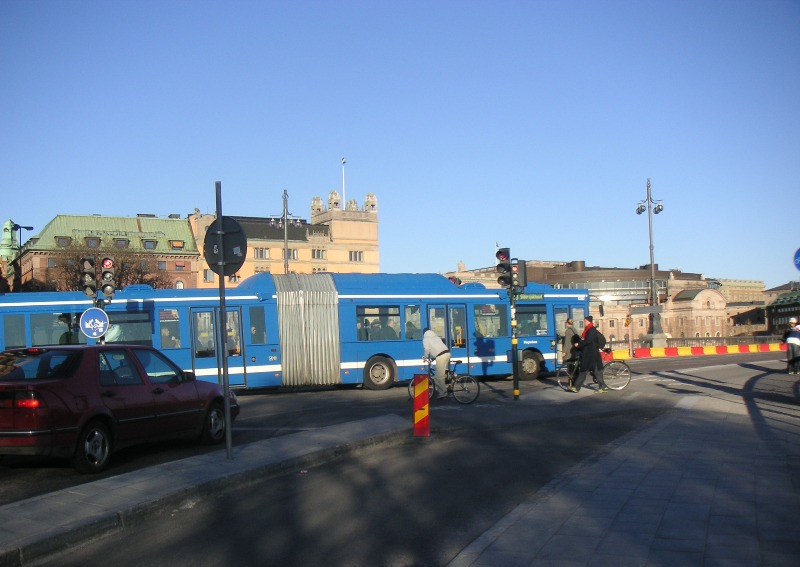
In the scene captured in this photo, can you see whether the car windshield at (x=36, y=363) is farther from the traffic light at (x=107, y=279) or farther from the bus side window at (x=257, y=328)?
the bus side window at (x=257, y=328)

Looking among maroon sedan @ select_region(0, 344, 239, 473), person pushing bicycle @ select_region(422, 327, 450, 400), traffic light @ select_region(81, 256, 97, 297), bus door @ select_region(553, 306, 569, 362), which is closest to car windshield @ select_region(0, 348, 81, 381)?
maroon sedan @ select_region(0, 344, 239, 473)

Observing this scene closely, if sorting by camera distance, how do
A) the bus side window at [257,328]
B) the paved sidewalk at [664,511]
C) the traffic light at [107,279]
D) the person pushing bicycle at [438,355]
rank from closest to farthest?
the paved sidewalk at [664,511]
the person pushing bicycle at [438,355]
the traffic light at [107,279]
the bus side window at [257,328]

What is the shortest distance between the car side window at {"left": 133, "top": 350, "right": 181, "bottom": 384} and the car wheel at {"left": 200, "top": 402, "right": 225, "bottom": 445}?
2.81 ft

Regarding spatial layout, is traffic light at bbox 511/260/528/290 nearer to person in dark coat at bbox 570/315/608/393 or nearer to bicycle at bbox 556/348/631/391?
person in dark coat at bbox 570/315/608/393

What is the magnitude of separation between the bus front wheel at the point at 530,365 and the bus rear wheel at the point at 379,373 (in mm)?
4359

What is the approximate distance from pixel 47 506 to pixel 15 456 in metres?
2.03

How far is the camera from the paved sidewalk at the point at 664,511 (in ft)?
20.9

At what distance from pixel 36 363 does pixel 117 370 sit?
106cm

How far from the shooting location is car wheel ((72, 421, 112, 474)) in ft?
32.2

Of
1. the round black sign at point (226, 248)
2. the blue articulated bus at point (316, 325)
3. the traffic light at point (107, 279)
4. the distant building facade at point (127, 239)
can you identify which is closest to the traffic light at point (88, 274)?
the traffic light at point (107, 279)

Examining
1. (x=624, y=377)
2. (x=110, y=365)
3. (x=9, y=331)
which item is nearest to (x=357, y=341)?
(x=624, y=377)

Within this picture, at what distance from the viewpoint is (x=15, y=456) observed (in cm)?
969

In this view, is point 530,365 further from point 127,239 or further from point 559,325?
point 127,239

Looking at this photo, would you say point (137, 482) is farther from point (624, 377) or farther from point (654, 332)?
point (654, 332)
